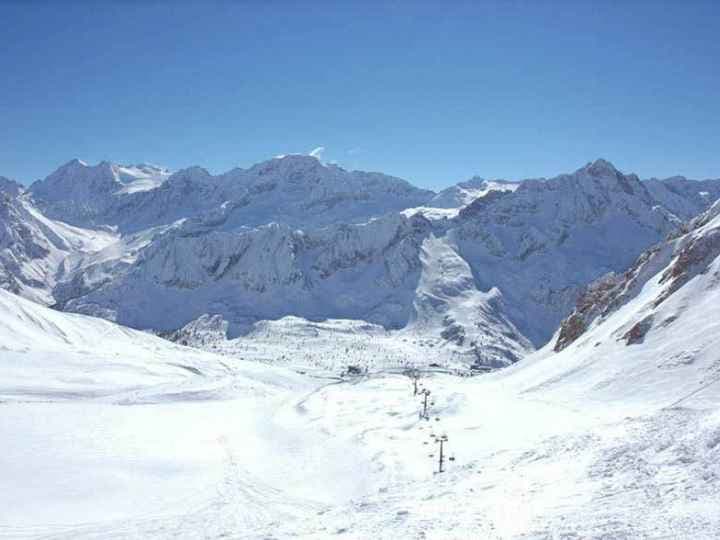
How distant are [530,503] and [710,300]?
130ft

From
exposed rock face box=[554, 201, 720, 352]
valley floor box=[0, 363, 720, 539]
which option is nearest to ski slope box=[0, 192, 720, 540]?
valley floor box=[0, 363, 720, 539]

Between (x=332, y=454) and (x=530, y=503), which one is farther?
(x=332, y=454)

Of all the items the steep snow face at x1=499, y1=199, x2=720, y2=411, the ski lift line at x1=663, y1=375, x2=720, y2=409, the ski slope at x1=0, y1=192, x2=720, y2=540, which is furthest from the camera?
the steep snow face at x1=499, y1=199, x2=720, y2=411

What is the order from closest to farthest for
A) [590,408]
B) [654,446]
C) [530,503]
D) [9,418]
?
[530,503], [654,446], [590,408], [9,418]

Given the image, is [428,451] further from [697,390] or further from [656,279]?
[656,279]

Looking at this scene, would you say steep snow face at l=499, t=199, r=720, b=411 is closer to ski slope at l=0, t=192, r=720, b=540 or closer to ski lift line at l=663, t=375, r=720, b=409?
ski lift line at l=663, t=375, r=720, b=409

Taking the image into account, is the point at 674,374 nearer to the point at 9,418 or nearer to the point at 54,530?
the point at 54,530

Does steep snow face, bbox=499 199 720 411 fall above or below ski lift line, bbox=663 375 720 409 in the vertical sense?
above

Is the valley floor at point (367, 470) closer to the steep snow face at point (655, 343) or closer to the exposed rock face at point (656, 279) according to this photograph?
the steep snow face at point (655, 343)

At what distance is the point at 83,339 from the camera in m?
159

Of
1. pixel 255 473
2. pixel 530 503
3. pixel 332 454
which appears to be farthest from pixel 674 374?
pixel 255 473

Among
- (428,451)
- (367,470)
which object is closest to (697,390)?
(428,451)

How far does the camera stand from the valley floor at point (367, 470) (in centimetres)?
2773

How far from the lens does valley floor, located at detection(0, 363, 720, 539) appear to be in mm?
27734
